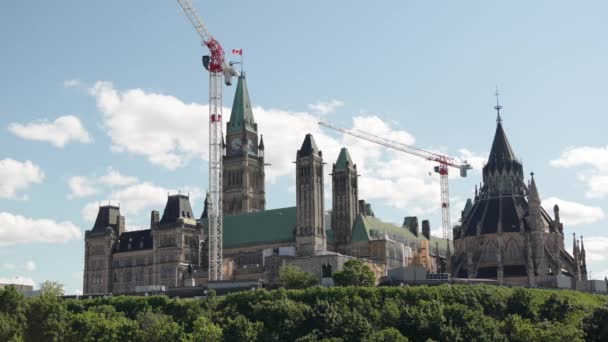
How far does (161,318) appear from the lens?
5349 inches

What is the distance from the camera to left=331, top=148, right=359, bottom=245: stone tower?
194m

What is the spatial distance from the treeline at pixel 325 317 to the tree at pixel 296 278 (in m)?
13.0

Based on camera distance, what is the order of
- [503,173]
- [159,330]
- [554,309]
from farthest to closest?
[503,173] < [554,309] < [159,330]

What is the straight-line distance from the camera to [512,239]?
176375 millimetres

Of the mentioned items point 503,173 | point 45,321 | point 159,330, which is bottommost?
point 159,330

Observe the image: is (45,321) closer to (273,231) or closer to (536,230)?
(273,231)

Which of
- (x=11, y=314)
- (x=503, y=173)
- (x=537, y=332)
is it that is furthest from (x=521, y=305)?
(x=11, y=314)

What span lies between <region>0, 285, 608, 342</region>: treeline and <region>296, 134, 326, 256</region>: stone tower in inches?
1419

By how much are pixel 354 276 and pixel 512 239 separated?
36230 mm

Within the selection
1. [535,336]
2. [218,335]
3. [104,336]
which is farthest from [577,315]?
[104,336]

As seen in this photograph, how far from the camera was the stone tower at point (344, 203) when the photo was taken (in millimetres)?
194000

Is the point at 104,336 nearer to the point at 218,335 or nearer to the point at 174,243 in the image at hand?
the point at 218,335

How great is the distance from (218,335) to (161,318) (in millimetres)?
15696

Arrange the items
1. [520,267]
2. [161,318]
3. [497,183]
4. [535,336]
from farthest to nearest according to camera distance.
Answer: [497,183], [520,267], [161,318], [535,336]
